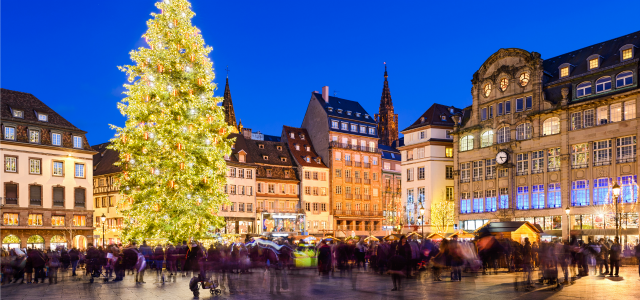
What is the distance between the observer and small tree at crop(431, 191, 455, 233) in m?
71.6

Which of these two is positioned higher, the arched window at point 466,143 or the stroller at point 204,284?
the arched window at point 466,143

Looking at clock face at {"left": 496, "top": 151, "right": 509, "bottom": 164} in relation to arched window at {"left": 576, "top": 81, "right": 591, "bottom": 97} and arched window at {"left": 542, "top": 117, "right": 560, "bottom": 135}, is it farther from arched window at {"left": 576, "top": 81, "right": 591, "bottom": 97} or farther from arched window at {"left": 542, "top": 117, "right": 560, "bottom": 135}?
arched window at {"left": 576, "top": 81, "right": 591, "bottom": 97}

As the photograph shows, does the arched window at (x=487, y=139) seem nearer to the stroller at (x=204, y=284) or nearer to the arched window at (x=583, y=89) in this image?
the arched window at (x=583, y=89)

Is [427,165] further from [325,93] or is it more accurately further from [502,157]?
[325,93]

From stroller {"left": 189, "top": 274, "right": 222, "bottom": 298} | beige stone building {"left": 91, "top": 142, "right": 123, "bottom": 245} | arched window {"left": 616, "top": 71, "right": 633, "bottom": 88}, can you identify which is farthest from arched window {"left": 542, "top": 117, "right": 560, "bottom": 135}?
beige stone building {"left": 91, "top": 142, "right": 123, "bottom": 245}

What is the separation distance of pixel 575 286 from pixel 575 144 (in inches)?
1444

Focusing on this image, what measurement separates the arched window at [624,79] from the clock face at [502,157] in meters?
12.4

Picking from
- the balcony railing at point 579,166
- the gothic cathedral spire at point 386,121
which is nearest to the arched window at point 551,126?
the balcony railing at point 579,166

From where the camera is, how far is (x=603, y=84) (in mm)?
53719

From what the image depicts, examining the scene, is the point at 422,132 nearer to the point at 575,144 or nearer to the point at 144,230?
the point at 575,144

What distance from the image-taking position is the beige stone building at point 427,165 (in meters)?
74.2

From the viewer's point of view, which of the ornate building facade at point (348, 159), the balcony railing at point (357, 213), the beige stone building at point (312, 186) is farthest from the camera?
the ornate building facade at point (348, 159)

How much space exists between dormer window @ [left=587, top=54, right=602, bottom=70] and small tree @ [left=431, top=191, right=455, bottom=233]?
23345 millimetres

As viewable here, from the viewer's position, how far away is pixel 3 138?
55.7 meters
